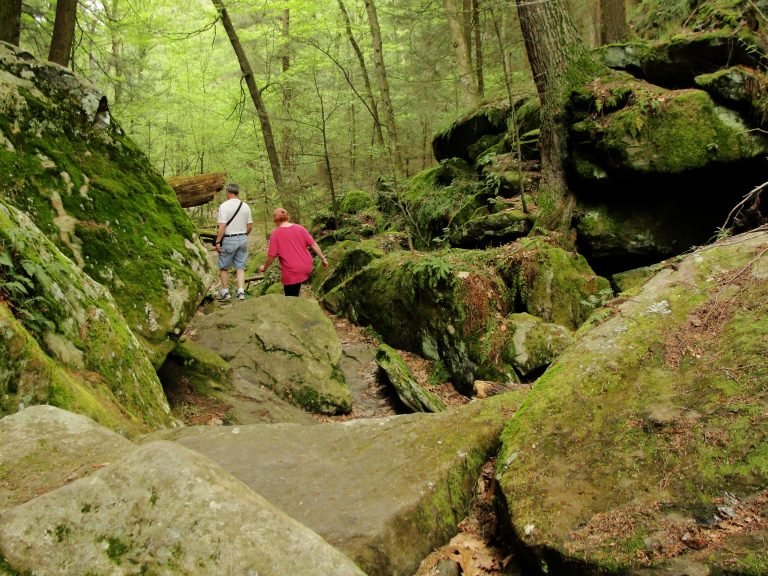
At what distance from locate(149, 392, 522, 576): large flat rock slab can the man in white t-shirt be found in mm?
6176

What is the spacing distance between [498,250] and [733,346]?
6057mm

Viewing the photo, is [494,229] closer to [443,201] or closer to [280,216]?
[443,201]

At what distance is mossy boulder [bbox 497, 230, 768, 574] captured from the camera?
2.12 meters

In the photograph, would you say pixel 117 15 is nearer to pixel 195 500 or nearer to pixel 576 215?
pixel 576 215

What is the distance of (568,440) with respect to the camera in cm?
285

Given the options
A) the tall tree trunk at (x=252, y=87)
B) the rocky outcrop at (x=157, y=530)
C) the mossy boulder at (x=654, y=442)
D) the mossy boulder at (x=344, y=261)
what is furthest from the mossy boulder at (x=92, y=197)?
the tall tree trunk at (x=252, y=87)

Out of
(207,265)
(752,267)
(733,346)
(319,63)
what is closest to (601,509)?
(733,346)

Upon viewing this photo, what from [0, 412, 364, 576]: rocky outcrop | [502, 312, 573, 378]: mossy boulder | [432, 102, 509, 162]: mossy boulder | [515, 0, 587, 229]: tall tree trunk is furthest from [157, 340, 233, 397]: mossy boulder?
[432, 102, 509, 162]: mossy boulder

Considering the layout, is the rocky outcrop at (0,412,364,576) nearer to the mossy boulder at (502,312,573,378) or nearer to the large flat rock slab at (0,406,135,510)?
the large flat rock slab at (0,406,135,510)

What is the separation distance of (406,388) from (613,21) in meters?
9.26

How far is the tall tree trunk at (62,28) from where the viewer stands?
8859mm

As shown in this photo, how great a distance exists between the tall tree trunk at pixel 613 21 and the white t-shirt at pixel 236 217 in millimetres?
8486

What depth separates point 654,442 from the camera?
263 centimetres

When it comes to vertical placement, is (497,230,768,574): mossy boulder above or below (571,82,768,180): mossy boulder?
below
